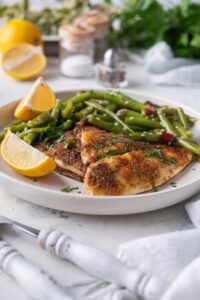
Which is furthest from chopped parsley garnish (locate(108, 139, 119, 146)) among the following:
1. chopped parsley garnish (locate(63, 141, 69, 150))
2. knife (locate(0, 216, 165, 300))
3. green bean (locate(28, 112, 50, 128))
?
knife (locate(0, 216, 165, 300))

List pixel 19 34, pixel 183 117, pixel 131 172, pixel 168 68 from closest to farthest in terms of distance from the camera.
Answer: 1. pixel 131 172
2. pixel 183 117
3. pixel 168 68
4. pixel 19 34

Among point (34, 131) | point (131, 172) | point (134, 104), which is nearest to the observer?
point (131, 172)

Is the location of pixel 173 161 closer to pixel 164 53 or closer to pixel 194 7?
pixel 164 53

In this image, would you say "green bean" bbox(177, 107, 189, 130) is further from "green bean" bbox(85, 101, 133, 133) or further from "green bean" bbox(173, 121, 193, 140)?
"green bean" bbox(85, 101, 133, 133)

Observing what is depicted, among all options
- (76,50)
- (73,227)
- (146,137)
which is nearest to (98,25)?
(76,50)

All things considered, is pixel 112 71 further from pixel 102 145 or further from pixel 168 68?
pixel 102 145
